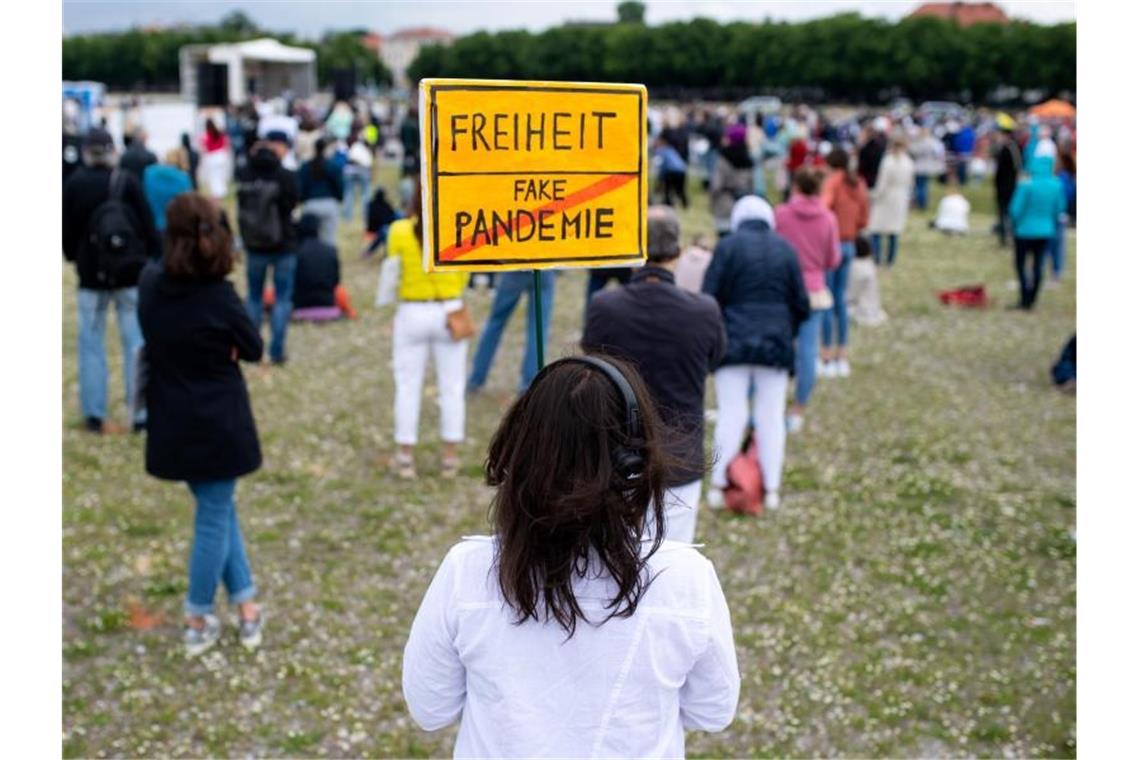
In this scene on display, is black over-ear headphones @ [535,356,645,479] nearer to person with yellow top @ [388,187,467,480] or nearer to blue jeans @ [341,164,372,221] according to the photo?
person with yellow top @ [388,187,467,480]

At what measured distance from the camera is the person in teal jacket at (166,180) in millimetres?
9898

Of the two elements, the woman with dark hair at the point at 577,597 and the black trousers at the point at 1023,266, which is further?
the black trousers at the point at 1023,266

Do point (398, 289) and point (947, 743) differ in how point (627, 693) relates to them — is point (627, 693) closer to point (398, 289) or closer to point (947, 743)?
point (947, 743)

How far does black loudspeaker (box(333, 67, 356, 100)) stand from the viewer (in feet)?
102

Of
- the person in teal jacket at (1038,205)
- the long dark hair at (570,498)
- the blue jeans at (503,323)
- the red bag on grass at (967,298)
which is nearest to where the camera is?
the long dark hair at (570,498)

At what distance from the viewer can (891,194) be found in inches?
611

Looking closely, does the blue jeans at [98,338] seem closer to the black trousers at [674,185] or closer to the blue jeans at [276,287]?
the blue jeans at [276,287]

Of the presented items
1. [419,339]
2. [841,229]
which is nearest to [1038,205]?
[841,229]

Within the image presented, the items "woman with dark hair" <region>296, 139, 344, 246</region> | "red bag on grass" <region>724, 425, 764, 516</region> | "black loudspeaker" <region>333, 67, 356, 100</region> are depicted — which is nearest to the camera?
"red bag on grass" <region>724, 425, 764, 516</region>

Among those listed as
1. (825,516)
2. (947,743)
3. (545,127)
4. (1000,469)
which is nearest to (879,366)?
(1000,469)

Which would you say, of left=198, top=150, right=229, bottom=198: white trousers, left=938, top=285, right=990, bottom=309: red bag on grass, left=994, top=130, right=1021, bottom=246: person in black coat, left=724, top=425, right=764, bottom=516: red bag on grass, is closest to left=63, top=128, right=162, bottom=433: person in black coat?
left=724, top=425, right=764, bottom=516: red bag on grass

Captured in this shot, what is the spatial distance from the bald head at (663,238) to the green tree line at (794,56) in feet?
233

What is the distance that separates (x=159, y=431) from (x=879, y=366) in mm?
7477

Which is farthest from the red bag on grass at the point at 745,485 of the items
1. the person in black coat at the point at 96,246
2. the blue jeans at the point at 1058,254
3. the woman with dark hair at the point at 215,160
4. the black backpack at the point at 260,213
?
the woman with dark hair at the point at 215,160
